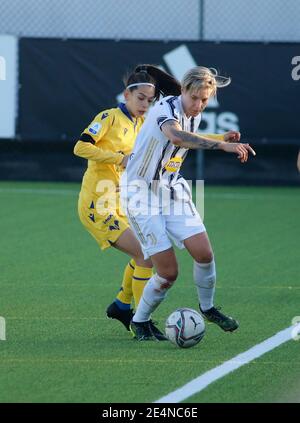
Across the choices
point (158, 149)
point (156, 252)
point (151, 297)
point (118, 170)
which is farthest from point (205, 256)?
point (118, 170)

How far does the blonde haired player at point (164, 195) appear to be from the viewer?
709 centimetres

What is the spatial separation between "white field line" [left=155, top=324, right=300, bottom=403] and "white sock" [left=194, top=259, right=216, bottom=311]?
0.48 metres

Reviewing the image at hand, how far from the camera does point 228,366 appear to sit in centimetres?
652

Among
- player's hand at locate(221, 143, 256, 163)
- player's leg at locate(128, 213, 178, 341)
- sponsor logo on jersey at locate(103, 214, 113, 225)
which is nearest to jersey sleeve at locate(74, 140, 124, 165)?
sponsor logo on jersey at locate(103, 214, 113, 225)

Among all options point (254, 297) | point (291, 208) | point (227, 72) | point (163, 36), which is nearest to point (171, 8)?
point (163, 36)

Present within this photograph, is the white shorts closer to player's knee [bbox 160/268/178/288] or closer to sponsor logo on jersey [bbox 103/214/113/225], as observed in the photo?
player's knee [bbox 160/268/178/288]

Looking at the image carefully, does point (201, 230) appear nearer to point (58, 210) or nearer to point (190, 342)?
point (190, 342)

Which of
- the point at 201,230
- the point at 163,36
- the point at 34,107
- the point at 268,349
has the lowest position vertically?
the point at 268,349

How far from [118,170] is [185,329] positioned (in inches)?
61.4

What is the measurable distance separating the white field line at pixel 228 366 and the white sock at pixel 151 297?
69 centimetres

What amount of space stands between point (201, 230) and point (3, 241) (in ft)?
17.8

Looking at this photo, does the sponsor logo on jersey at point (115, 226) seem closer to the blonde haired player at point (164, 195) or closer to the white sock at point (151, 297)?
the blonde haired player at point (164, 195)

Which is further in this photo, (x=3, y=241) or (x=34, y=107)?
(x=34, y=107)

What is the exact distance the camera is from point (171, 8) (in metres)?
18.4
